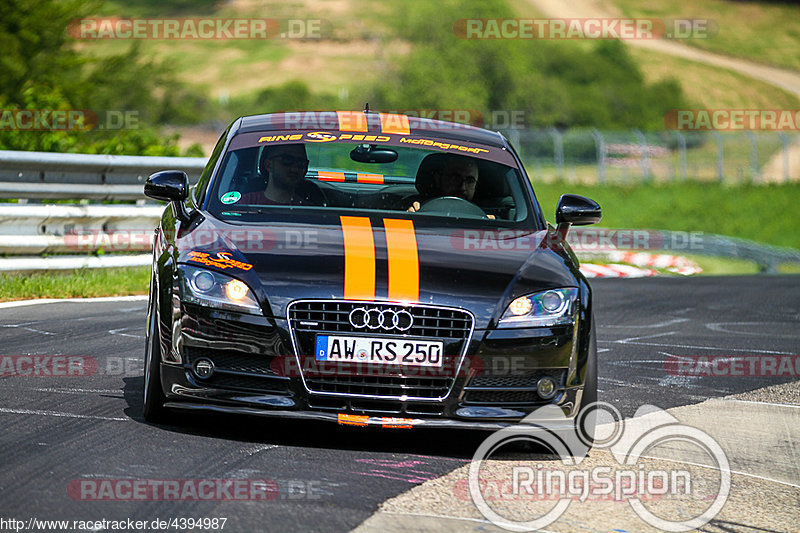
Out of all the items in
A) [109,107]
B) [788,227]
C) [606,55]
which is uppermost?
[606,55]

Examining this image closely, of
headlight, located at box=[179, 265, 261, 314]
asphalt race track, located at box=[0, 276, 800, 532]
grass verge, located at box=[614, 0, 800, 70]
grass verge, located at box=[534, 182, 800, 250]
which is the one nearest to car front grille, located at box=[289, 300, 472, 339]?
headlight, located at box=[179, 265, 261, 314]

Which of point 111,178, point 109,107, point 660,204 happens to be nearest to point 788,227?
point 660,204

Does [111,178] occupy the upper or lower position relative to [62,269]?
upper

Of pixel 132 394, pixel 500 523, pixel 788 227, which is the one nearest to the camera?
pixel 500 523

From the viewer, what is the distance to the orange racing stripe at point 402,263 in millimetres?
5324

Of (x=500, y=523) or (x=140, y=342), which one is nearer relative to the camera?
(x=500, y=523)

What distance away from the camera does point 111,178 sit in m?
12.4

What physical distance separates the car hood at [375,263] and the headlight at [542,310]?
0.04 meters

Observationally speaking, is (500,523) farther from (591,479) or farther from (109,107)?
(109,107)

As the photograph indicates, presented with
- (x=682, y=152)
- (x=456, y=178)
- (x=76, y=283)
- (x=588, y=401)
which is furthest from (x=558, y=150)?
(x=588, y=401)

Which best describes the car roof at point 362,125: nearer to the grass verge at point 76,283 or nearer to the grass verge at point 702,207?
the grass verge at point 76,283

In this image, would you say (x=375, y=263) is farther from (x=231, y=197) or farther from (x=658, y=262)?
(x=658, y=262)

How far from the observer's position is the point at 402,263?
5.50 meters

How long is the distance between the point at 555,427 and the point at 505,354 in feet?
1.52
